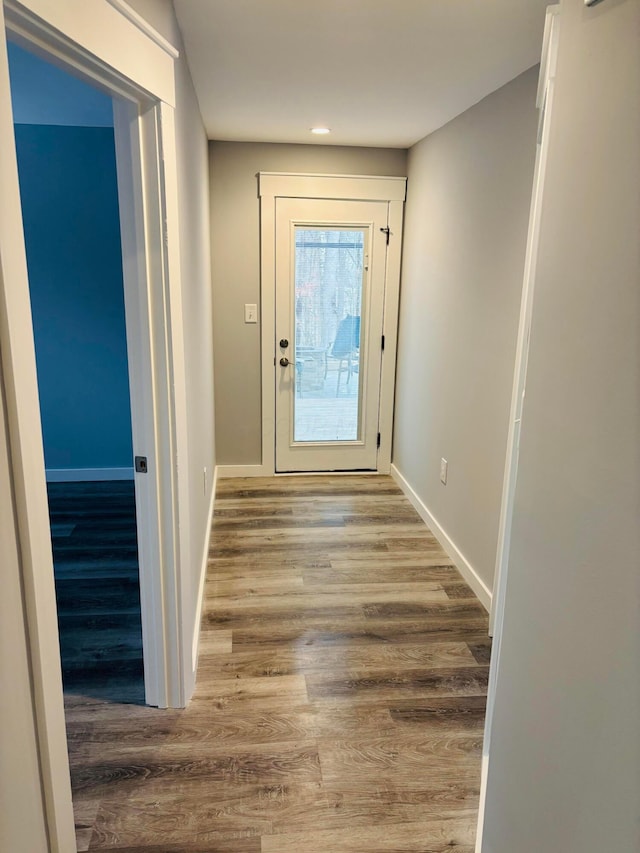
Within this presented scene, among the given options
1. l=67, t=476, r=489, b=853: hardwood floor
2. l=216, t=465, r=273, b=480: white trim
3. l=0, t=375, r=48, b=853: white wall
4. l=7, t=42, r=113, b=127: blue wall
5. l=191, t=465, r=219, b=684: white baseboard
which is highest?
l=7, t=42, r=113, b=127: blue wall

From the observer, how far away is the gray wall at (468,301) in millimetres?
2395

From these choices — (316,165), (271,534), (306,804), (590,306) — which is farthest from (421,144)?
(306,804)

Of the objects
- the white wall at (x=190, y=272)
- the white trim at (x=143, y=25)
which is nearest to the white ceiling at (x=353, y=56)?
the white wall at (x=190, y=272)

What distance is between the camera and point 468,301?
9.37 ft

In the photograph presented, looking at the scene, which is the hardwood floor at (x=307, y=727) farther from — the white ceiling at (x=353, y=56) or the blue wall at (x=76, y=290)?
the white ceiling at (x=353, y=56)

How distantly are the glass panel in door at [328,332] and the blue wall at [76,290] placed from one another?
1260 millimetres

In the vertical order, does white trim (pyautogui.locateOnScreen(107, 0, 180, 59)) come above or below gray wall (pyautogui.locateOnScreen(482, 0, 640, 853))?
above

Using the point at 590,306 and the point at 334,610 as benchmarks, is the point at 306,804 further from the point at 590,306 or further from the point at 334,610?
the point at 590,306

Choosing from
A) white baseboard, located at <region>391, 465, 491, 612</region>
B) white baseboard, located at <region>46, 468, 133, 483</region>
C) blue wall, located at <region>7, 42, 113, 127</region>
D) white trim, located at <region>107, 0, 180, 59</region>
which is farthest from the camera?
white baseboard, located at <region>46, 468, 133, 483</region>

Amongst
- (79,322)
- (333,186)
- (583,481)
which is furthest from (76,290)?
(583,481)

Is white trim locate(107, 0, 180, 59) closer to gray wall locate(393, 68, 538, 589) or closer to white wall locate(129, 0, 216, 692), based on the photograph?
white wall locate(129, 0, 216, 692)

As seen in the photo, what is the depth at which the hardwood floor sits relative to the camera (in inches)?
61.9

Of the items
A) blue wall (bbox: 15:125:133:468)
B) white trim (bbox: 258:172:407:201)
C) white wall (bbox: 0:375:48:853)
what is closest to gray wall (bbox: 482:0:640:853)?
white wall (bbox: 0:375:48:853)

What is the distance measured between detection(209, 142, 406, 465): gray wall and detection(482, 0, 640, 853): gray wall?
3106mm
